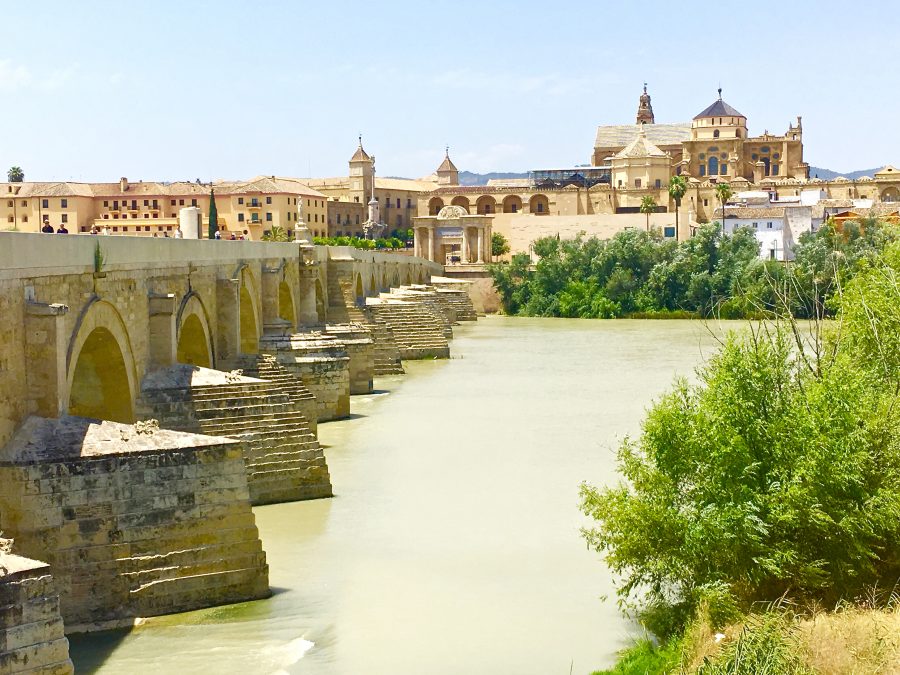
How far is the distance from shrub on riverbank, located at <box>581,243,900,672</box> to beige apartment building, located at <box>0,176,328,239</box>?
95.9ft

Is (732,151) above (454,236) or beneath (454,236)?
above

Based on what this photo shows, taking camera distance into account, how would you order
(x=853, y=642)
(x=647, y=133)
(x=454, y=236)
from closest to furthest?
(x=853, y=642) → (x=454, y=236) → (x=647, y=133)

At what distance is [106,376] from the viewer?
Result: 15.9 m

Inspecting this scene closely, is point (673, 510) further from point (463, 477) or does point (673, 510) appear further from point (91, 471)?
point (463, 477)

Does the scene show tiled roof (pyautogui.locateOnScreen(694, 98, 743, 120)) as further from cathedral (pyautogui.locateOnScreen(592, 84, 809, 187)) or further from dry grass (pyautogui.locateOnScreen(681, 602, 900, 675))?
dry grass (pyautogui.locateOnScreen(681, 602, 900, 675))

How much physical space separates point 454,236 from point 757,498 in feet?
229

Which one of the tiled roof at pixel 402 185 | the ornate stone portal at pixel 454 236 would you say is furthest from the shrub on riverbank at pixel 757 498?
the tiled roof at pixel 402 185

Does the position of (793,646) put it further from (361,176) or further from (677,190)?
(361,176)

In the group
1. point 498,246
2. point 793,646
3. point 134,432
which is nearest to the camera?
point 793,646

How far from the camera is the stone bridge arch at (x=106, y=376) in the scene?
1569 centimetres

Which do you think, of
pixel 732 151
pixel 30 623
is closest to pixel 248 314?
pixel 30 623

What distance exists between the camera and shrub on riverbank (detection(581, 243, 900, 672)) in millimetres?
10805

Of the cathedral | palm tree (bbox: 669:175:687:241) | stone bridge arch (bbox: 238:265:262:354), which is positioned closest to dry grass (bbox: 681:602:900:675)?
stone bridge arch (bbox: 238:265:262:354)

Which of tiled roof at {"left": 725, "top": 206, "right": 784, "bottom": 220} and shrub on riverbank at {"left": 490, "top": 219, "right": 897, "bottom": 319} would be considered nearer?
shrub on riverbank at {"left": 490, "top": 219, "right": 897, "bottom": 319}
